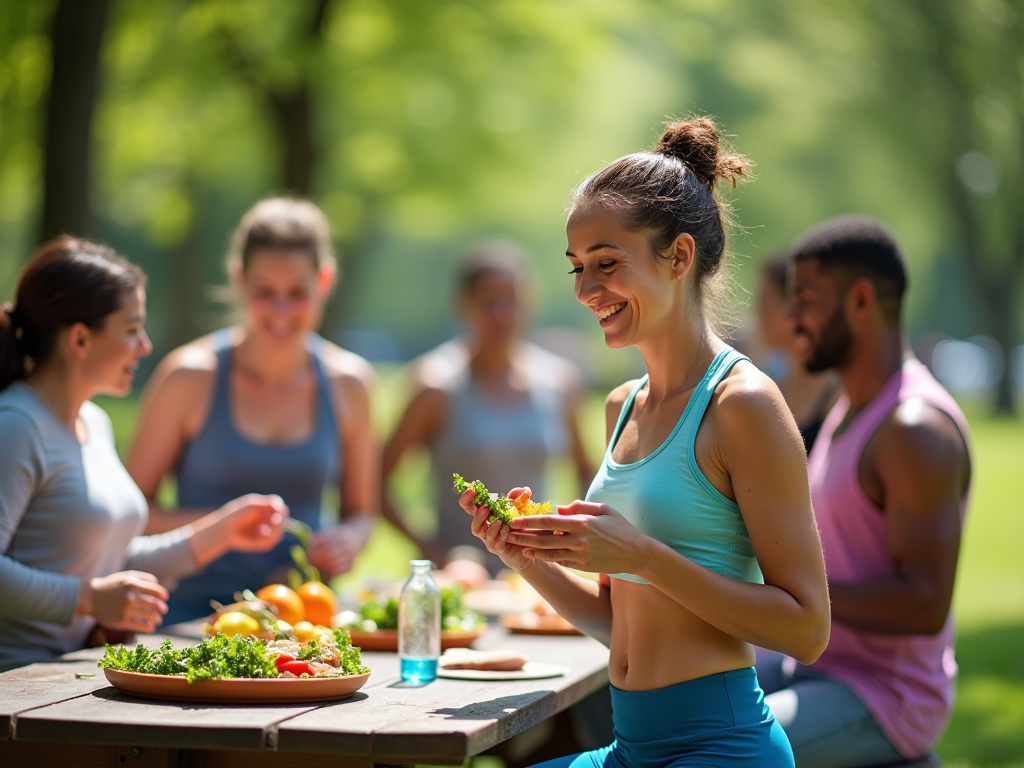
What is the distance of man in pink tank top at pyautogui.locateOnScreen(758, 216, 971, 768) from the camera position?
436cm

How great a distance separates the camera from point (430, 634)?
3.87m

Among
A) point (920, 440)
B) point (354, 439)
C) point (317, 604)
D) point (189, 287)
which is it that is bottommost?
point (317, 604)

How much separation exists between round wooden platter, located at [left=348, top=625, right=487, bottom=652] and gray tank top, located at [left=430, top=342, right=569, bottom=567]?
2858 millimetres

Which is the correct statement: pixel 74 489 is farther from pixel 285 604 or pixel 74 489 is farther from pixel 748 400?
pixel 748 400

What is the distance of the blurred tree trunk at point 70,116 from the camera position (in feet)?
29.5

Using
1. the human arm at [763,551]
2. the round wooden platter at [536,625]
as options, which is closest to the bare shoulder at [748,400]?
the human arm at [763,551]

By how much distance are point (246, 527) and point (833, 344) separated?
2.29m

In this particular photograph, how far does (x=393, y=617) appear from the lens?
450cm

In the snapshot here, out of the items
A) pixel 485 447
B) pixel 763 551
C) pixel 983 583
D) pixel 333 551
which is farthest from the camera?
pixel 983 583

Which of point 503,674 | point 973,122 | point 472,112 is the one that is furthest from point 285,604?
point 973,122

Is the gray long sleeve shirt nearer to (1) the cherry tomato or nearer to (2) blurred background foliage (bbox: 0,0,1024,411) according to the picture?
(1) the cherry tomato

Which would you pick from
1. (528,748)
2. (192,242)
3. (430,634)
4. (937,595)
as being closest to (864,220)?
(937,595)

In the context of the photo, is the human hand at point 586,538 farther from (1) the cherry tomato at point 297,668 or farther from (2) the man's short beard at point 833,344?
(2) the man's short beard at point 833,344

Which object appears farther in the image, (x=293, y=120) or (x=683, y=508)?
(x=293, y=120)
